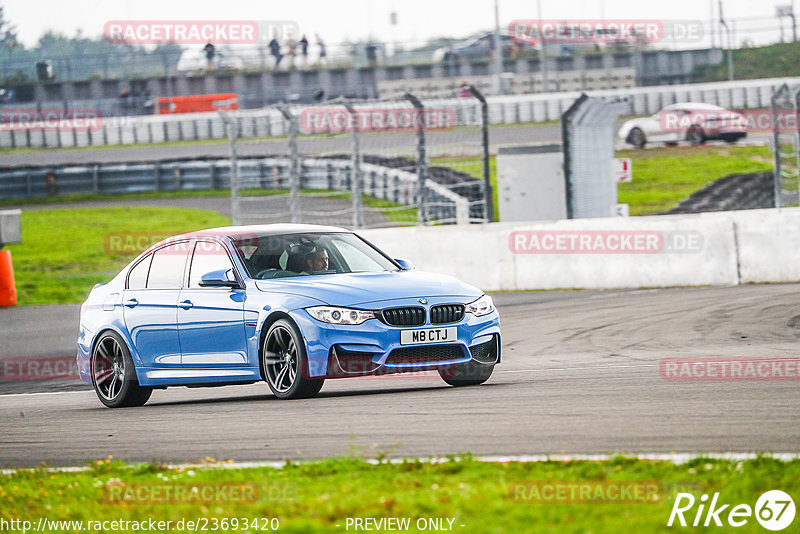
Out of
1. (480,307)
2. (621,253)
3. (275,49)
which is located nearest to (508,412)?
(480,307)

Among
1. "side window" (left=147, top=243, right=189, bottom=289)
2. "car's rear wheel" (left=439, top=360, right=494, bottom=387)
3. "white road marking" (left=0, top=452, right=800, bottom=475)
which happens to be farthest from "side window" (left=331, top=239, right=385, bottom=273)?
"white road marking" (left=0, top=452, right=800, bottom=475)

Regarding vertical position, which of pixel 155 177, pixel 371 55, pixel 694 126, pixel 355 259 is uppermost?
pixel 371 55

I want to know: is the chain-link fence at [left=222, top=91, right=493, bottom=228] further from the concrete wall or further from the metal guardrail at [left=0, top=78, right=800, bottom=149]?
the metal guardrail at [left=0, top=78, right=800, bottom=149]

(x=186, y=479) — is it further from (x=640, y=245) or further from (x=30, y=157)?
(x=30, y=157)

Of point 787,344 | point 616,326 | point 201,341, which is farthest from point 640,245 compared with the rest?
point 201,341

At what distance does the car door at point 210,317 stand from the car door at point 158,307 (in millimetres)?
111

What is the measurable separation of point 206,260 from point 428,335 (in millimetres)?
2018

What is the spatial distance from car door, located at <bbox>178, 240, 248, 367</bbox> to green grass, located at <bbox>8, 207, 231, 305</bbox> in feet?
38.8

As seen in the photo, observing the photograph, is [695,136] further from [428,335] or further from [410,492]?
[410,492]

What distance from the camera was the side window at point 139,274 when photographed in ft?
35.9

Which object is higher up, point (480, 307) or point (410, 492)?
point (480, 307)

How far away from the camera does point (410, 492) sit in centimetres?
557

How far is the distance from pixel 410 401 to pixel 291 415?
A: 887 mm

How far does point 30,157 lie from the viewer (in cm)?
4378
